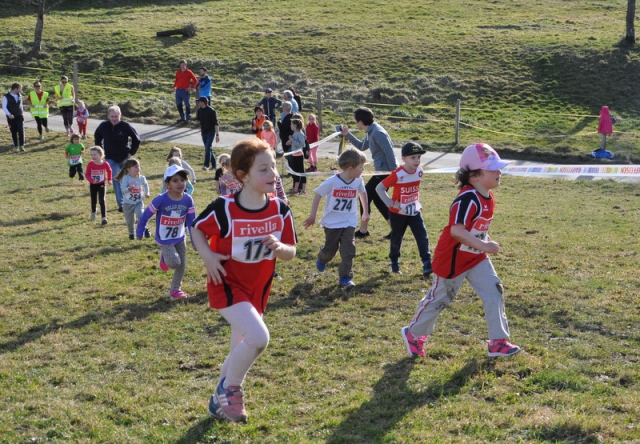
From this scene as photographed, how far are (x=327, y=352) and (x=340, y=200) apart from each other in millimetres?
2556

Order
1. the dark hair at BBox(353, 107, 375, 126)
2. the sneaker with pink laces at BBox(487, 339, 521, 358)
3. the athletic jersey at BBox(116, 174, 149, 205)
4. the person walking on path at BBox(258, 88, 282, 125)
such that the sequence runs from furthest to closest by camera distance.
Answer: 1. the person walking on path at BBox(258, 88, 282, 125)
2. the athletic jersey at BBox(116, 174, 149, 205)
3. the dark hair at BBox(353, 107, 375, 126)
4. the sneaker with pink laces at BBox(487, 339, 521, 358)

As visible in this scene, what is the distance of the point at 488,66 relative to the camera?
3475cm

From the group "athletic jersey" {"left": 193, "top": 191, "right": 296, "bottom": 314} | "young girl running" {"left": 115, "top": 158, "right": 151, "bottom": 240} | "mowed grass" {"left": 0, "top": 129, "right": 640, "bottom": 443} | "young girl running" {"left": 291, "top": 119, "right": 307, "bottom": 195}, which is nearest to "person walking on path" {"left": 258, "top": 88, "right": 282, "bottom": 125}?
"young girl running" {"left": 291, "top": 119, "right": 307, "bottom": 195}

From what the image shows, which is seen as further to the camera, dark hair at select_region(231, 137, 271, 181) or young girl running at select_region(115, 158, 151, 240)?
young girl running at select_region(115, 158, 151, 240)

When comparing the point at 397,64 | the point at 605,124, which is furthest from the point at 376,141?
the point at 397,64

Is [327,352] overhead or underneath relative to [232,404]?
underneath

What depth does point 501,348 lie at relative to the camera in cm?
610

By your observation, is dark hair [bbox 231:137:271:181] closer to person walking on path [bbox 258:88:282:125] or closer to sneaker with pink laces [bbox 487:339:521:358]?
sneaker with pink laces [bbox 487:339:521:358]

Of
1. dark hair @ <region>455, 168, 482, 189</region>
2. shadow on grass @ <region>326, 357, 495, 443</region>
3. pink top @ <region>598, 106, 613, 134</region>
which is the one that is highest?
dark hair @ <region>455, 168, 482, 189</region>

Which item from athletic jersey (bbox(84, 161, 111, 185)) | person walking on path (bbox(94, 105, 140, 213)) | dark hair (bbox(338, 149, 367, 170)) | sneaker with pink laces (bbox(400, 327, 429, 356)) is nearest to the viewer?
sneaker with pink laces (bbox(400, 327, 429, 356))

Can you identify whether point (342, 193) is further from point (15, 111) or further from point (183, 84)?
point (183, 84)

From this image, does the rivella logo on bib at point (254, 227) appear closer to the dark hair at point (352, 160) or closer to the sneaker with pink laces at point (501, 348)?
the sneaker with pink laces at point (501, 348)

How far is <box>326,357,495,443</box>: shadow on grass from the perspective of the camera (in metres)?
4.90

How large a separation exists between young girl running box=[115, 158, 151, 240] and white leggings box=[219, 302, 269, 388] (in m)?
6.78
